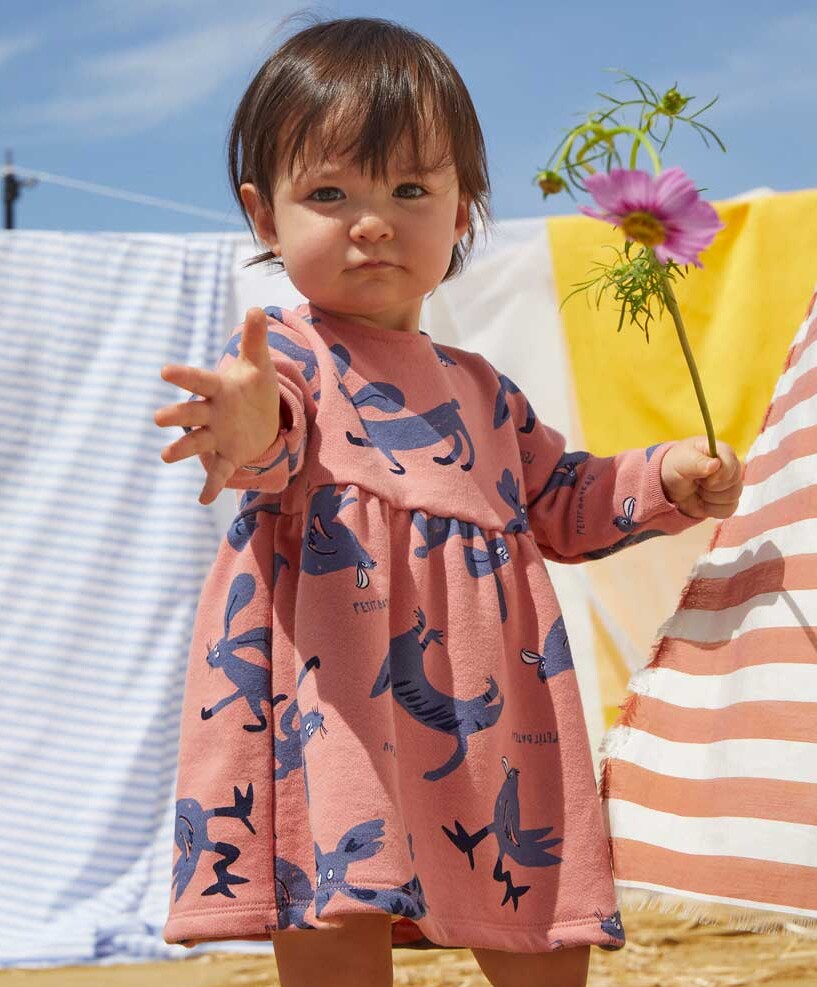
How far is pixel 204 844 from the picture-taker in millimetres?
981

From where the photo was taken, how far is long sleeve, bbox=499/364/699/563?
1.16 meters

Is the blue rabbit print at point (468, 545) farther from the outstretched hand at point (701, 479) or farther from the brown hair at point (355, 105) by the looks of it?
the brown hair at point (355, 105)

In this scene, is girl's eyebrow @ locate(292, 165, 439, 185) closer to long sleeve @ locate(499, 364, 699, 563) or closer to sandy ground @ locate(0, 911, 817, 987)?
long sleeve @ locate(499, 364, 699, 563)

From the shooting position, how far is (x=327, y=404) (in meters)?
1.03

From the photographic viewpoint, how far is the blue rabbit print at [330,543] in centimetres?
98

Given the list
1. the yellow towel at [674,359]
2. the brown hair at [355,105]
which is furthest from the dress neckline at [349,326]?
the yellow towel at [674,359]

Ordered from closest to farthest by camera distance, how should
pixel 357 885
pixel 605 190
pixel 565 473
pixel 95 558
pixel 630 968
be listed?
1. pixel 605 190
2. pixel 357 885
3. pixel 565 473
4. pixel 630 968
5. pixel 95 558

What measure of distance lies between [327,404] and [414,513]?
0.38 ft

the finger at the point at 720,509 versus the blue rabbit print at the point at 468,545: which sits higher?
the finger at the point at 720,509

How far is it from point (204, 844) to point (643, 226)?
57 cm

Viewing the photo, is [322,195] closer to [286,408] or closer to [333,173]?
[333,173]

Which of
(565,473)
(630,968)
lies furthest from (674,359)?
(630,968)

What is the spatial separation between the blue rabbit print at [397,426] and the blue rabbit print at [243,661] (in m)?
0.16

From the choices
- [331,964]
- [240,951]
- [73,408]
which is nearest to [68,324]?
[73,408]
